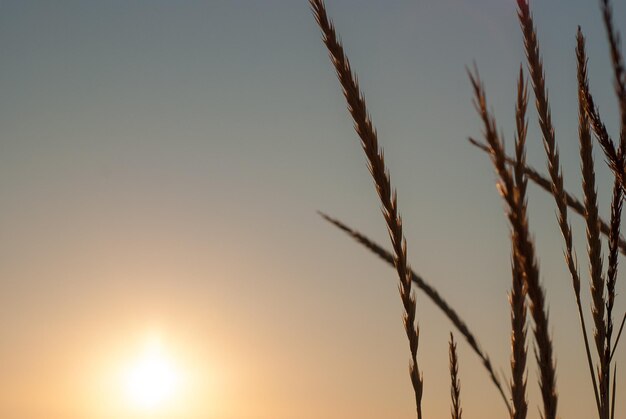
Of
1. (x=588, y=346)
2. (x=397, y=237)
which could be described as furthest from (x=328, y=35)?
(x=588, y=346)

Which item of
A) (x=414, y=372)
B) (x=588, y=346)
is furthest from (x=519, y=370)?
(x=588, y=346)

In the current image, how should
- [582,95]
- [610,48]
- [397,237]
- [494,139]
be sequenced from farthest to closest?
[582,95] < [610,48] < [397,237] < [494,139]

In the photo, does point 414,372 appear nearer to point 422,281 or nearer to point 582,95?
point 422,281

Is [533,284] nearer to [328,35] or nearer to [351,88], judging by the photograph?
[351,88]

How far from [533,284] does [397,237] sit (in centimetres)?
52

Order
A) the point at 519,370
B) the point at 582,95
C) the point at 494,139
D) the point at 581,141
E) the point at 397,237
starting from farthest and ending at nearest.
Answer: the point at 581,141 < the point at 582,95 < the point at 397,237 < the point at 519,370 < the point at 494,139

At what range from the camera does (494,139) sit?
0.96 meters

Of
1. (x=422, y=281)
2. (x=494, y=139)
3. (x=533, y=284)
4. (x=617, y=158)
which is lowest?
(x=533, y=284)

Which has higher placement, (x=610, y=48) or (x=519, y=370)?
(x=610, y=48)

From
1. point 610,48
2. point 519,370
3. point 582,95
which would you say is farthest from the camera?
point 582,95

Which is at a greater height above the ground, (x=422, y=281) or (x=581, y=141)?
(x=581, y=141)

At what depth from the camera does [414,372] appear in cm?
154

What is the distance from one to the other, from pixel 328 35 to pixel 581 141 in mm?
786

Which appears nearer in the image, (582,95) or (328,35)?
(328,35)
